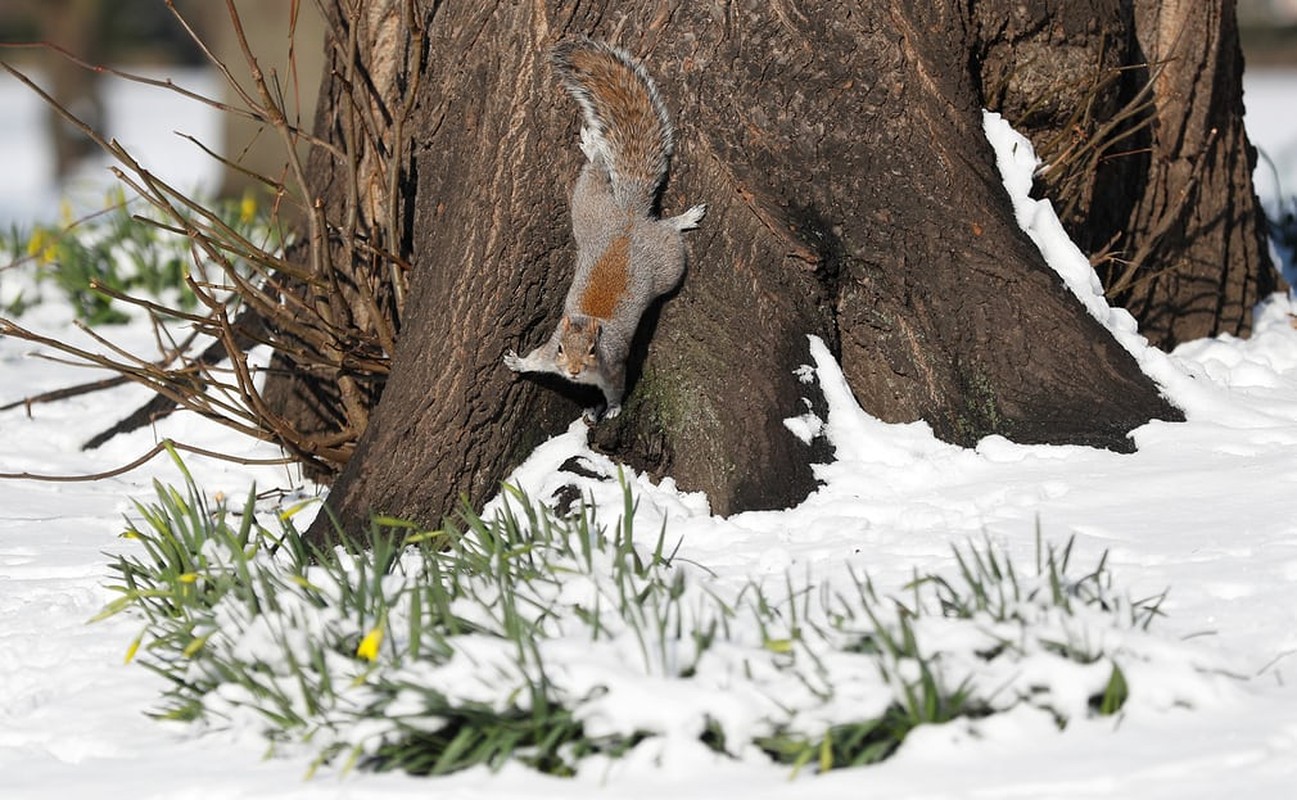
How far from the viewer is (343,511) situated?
362 centimetres

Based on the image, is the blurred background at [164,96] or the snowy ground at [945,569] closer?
the snowy ground at [945,569]

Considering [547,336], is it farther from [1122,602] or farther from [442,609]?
[1122,602]

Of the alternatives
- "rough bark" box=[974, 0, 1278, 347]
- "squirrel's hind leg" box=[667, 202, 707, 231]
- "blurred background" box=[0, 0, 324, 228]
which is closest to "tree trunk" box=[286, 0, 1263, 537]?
"squirrel's hind leg" box=[667, 202, 707, 231]

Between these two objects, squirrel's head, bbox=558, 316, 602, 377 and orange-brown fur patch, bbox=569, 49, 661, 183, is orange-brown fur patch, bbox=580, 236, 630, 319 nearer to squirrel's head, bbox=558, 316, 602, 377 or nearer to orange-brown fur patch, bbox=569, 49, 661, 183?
squirrel's head, bbox=558, 316, 602, 377

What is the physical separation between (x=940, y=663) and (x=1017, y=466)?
1.05 m

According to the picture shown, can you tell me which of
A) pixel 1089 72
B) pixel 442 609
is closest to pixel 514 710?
pixel 442 609

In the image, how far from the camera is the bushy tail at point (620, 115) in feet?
11.2

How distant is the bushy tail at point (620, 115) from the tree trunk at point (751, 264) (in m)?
0.05

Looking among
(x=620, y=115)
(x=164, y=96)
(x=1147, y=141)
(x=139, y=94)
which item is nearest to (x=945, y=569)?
(x=620, y=115)

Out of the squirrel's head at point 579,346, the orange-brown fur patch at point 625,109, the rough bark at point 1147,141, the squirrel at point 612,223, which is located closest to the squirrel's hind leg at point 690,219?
the squirrel at point 612,223

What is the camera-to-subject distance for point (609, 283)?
3.51 meters

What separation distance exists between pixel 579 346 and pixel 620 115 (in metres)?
0.55

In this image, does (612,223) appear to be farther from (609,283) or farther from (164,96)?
(164,96)

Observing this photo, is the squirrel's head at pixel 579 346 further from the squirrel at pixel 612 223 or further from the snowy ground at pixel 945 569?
the snowy ground at pixel 945 569
